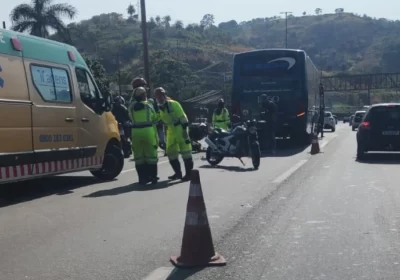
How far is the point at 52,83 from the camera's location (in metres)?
11.7

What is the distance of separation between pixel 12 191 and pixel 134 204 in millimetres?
2895

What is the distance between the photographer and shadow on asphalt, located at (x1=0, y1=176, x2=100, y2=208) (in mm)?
11320

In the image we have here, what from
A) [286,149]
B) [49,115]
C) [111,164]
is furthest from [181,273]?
[286,149]

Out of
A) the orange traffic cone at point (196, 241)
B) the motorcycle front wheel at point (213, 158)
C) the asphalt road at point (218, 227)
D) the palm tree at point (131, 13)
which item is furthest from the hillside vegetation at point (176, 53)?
the orange traffic cone at point (196, 241)

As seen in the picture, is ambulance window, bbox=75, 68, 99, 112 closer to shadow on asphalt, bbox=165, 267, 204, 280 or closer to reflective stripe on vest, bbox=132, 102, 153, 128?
reflective stripe on vest, bbox=132, 102, 153, 128

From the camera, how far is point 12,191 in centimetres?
1220

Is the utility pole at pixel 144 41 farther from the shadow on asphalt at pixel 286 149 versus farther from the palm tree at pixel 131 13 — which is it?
the palm tree at pixel 131 13

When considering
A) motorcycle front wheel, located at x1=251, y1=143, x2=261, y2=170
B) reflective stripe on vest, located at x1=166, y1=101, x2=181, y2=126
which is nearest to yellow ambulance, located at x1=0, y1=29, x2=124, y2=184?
reflective stripe on vest, located at x1=166, y1=101, x2=181, y2=126

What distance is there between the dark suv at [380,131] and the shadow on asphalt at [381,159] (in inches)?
11.9

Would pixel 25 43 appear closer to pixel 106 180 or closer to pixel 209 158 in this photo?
pixel 106 180

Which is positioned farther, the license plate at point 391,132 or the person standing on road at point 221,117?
the person standing on road at point 221,117

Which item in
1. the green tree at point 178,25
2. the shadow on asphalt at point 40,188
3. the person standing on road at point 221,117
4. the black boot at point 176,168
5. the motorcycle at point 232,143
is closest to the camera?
the shadow on asphalt at point 40,188

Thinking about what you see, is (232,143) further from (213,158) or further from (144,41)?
(144,41)

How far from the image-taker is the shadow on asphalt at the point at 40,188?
446 inches
